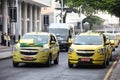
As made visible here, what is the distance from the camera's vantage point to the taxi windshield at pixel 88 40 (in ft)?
74.9

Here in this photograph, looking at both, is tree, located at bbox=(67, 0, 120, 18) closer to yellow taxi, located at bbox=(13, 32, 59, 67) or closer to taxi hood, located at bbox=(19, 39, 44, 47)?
yellow taxi, located at bbox=(13, 32, 59, 67)

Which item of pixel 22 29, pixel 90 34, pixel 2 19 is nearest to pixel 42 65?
pixel 90 34

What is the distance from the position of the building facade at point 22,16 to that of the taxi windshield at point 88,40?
2527 cm

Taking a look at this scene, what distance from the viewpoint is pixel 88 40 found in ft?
76.0

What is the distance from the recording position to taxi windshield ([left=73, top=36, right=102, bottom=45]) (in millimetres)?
22817

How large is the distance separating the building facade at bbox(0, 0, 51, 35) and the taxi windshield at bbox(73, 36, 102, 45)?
25.3 metres

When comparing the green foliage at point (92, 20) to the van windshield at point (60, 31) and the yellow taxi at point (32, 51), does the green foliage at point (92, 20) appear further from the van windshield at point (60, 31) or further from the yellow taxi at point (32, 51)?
the yellow taxi at point (32, 51)

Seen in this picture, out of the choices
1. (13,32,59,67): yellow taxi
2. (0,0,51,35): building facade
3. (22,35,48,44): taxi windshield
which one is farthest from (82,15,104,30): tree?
(13,32,59,67): yellow taxi

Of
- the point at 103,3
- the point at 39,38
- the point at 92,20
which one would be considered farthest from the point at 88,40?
the point at 92,20

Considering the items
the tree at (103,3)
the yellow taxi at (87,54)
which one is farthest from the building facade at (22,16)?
the yellow taxi at (87,54)

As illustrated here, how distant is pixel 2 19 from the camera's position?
58.0 m

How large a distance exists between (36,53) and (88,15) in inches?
3167

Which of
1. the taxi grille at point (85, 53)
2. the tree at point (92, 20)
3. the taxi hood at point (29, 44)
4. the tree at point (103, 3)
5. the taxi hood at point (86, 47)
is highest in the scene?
the tree at point (103, 3)

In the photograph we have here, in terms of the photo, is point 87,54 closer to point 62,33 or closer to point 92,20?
point 62,33
